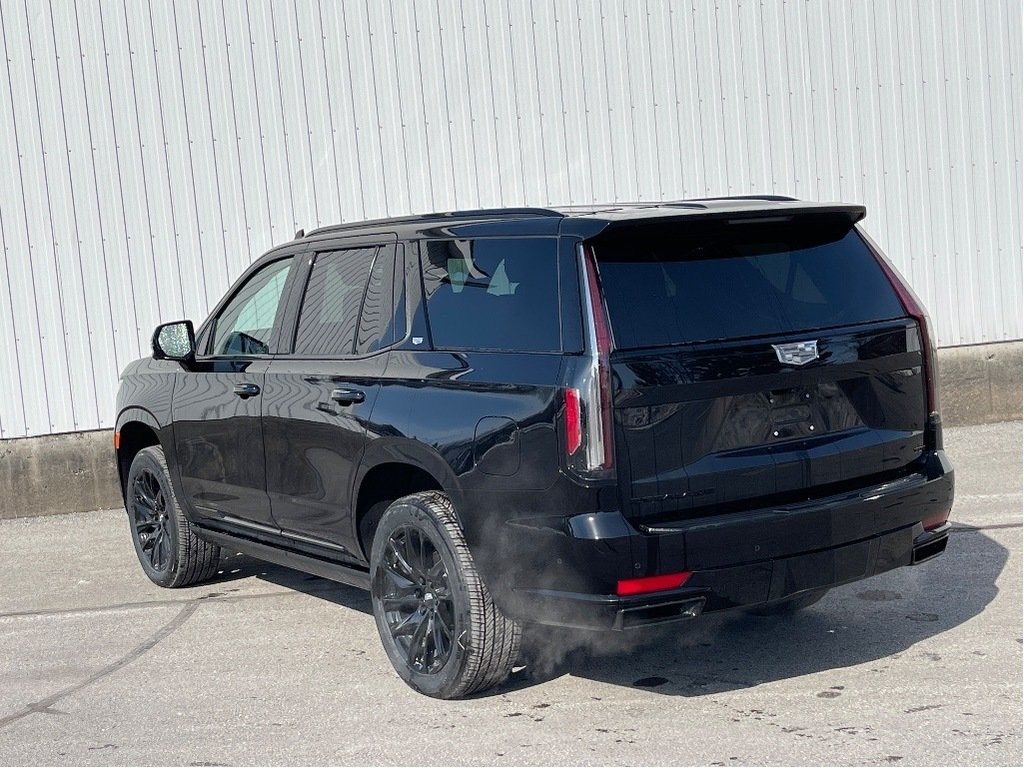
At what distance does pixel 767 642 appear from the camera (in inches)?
231

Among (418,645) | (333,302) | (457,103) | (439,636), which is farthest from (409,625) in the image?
(457,103)

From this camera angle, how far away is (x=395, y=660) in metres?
5.50

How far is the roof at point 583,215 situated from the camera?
4926mm

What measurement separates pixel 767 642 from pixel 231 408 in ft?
8.91

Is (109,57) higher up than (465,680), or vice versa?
(109,57)

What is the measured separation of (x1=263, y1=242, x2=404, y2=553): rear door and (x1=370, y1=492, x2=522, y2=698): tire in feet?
1.19

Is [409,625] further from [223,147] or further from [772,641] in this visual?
[223,147]

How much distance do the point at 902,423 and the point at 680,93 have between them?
6.22 metres

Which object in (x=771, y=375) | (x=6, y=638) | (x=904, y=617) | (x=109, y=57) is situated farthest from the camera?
(x=109, y=57)

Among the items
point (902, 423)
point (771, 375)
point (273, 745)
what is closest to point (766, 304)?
point (771, 375)

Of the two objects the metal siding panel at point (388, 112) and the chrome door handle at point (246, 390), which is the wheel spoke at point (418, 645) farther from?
the metal siding panel at point (388, 112)

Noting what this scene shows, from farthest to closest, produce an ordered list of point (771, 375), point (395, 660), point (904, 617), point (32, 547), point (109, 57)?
point (109, 57) → point (32, 547) → point (904, 617) → point (395, 660) → point (771, 375)

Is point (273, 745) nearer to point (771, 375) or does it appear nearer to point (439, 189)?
point (771, 375)

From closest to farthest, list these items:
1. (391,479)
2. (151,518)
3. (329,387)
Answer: (391,479) → (329,387) → (151,518)
